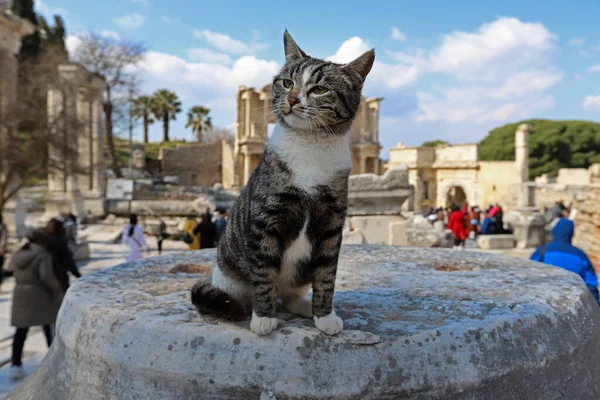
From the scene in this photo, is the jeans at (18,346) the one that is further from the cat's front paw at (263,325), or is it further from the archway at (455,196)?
the archway at (455,196)

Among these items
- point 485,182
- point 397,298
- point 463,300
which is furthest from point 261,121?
point 485,182

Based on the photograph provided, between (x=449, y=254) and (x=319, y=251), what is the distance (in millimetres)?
2481

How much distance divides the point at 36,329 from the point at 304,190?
5.33 m

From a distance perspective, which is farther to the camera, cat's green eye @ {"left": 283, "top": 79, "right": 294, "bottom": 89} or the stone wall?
the stone wall

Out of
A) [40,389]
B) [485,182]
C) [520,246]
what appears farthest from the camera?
[485,182]

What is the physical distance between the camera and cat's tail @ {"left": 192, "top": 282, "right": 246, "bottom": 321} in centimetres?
202

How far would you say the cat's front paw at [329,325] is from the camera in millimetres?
1838

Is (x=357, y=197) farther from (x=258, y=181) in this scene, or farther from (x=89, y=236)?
(x=89, y=236)

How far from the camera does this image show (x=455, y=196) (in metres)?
37.3

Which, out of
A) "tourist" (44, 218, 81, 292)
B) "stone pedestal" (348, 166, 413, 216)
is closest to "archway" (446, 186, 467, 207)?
"stone pedestal" (348, 166, 413, 216)

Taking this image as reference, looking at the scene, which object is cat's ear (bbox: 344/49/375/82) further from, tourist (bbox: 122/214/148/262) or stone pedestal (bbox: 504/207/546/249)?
stone pedestal (bbox: 504/207/546/249)

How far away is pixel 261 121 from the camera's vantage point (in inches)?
76.6

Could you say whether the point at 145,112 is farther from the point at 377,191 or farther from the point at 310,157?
the point at 310,157

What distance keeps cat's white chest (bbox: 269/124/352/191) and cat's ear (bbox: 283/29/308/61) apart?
1.23ft
